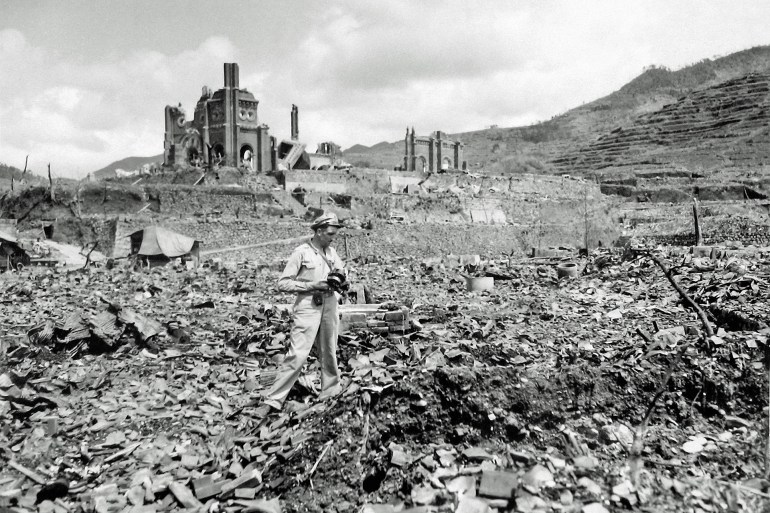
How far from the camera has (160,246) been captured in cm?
1892

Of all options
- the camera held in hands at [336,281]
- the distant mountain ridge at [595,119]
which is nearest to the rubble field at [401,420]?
the camera held in hands at [336,281]

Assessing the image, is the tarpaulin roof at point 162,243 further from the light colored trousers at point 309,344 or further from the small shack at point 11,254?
the light colored trousers at point 309,344

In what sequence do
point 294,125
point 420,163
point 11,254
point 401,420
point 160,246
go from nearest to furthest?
point 401,420 < point 11,254 < point 160,246 < point 294,125 < point 420,163

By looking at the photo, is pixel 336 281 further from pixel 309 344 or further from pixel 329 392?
pixel 329 392

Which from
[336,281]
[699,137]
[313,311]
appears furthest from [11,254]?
[699,137]

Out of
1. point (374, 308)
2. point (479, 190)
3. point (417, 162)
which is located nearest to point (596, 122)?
point (417, 162)

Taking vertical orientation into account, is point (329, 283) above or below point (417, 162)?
below

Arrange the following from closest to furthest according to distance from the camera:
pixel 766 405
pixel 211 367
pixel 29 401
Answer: pixel 766 405
pixel 29 401
pixel 211 367

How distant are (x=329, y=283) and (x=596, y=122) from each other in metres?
91.5

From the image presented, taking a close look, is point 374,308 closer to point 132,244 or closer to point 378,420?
point 378,420

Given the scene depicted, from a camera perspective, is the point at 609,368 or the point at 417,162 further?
the point at 417,162

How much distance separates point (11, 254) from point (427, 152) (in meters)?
32.4

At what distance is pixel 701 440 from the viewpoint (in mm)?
3412

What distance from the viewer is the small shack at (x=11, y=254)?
17312 millimetres
